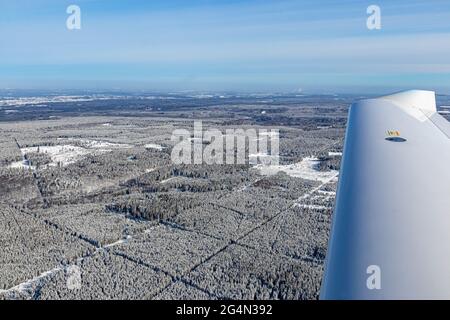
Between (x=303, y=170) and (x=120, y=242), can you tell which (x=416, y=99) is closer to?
(x=120, y=242)

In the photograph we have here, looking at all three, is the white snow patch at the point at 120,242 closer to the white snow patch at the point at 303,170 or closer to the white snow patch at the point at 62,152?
the white snow patch at the point at 303,170

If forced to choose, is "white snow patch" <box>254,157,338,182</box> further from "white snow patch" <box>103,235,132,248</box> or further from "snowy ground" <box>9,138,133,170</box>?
"snowy ground" <box>9,138,133,170</box>

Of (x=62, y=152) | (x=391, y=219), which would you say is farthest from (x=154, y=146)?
(x=391, y=219)

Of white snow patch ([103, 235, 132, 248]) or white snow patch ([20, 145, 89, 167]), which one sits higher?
white snow patch ([20, 145, 89, 167])

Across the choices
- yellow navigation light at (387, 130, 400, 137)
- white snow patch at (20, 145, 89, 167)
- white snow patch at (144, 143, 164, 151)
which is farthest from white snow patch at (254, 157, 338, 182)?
yellow navigation light at (387, 130, 400, 137)

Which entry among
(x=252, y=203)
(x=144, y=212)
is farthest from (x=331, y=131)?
(x=144, y=212)
